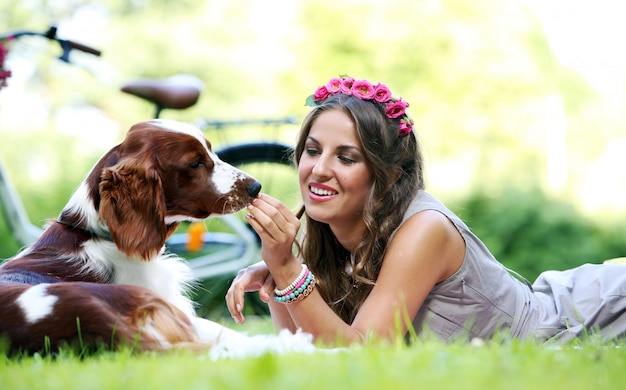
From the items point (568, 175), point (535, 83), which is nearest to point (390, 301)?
point (568, 175)

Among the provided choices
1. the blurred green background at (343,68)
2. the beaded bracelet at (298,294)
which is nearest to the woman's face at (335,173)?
the beaded bracelet at (298,294)

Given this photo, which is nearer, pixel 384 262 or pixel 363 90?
pixel 384 262

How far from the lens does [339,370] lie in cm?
175

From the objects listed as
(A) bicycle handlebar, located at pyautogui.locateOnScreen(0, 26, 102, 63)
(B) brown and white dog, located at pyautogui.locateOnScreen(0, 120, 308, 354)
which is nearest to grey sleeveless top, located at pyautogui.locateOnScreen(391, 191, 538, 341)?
(B) brown and white dog, located at pyautogui.locateOnScreen(0, 120, 308, 354)

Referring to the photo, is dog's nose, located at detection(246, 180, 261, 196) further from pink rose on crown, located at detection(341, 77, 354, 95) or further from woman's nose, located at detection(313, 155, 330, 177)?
pink rose on crown, located at detection(341, 77, 354, 95)

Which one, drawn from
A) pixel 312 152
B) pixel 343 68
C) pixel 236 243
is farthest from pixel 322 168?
pixel 343 68

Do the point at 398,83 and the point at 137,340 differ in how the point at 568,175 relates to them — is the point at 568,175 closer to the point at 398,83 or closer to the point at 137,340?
the point at 398,83

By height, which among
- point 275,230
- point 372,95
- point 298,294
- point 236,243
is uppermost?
point 372,95

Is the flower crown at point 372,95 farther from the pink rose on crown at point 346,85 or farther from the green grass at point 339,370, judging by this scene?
the green grass at point 339,370

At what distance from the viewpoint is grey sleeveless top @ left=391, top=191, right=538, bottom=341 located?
321 cm

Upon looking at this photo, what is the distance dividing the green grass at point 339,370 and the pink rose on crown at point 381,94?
4.95 ft

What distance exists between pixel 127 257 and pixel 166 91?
1.96 metres

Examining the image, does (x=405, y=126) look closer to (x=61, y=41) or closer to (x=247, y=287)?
(x=247, y=287)

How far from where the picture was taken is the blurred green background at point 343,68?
14.7 m
